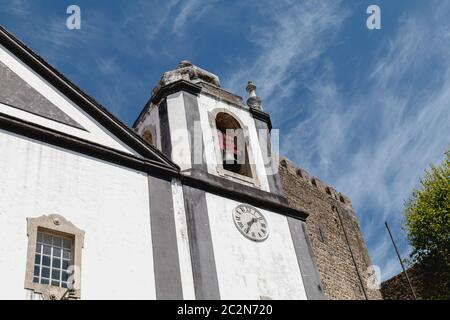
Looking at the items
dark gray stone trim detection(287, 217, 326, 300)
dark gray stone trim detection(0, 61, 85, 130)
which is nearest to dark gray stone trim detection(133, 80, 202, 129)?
dark gray stone trim detection(0, 61, 85, 130)

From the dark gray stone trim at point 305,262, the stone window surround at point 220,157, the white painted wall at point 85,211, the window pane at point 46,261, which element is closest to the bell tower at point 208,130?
the stone window surround at point 220,157

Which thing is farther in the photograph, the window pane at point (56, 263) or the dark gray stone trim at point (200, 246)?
the dark gray stone trim at point (200, 246)

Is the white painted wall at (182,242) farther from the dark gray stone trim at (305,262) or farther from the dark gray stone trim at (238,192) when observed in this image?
the dark gray stone trim at (305,262)

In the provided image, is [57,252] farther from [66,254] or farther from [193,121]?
[193,121]

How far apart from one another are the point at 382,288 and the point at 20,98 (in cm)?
1940

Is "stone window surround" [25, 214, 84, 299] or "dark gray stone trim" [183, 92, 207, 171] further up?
"dark gray stone trim" [183, 92, 207, 171]

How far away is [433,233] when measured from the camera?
22906 millimetres

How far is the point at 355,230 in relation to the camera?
24672mm

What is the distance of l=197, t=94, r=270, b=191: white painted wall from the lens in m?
12.3

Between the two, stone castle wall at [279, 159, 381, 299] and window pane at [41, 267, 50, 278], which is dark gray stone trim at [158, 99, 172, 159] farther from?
stone castle wall at [279, 159, 381, 299]

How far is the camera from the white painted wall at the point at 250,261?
401 inches

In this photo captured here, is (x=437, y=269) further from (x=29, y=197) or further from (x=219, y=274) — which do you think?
(x=29, y=197)

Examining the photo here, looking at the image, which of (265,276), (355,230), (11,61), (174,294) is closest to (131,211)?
(174,294)

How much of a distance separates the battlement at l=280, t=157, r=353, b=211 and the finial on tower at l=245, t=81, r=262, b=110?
757cm
